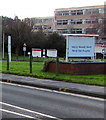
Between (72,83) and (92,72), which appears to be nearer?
(72,83)

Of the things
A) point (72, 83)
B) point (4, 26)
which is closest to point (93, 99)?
point (72, 83)

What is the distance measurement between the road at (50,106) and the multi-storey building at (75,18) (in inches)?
2908

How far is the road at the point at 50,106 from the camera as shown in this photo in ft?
22.4

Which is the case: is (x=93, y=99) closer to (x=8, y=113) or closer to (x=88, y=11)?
(x=8, y=113)

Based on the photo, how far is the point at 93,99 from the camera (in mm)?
9289

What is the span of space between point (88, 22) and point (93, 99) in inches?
3111

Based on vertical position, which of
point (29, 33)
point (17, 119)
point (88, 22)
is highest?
point (88, 22)

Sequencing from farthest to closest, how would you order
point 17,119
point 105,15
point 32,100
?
point 105,15 < point 32,100 < point 17,119

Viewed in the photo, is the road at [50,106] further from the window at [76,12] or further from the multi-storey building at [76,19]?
the window at [76,12]

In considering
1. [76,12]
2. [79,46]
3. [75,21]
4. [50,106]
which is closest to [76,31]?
[75,21]

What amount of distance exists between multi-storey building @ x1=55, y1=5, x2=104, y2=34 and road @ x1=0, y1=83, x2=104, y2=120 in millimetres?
73867

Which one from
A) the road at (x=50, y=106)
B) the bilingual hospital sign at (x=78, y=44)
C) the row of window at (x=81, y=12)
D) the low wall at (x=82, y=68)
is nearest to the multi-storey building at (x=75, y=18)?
the row of window at (x=81, y=12)

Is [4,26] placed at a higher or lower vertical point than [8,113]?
higher

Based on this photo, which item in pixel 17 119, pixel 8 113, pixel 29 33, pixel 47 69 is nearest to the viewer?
pixel 17 119
